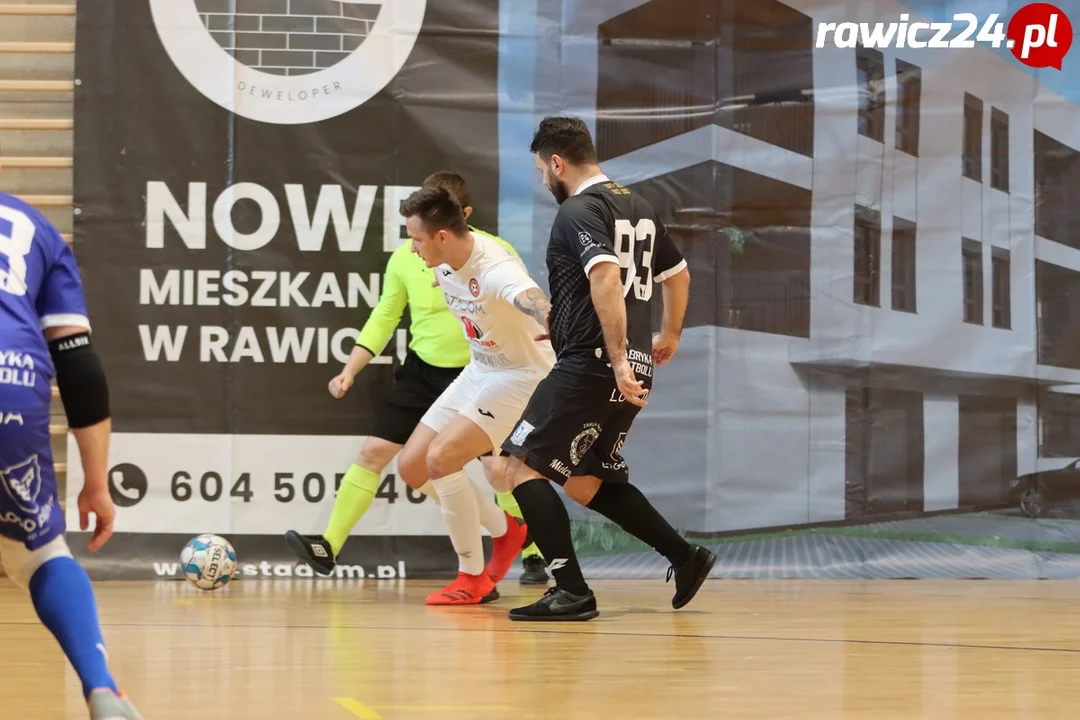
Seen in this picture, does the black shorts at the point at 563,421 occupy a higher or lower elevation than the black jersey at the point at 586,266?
lower

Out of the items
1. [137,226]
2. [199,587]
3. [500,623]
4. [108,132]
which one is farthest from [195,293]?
[500,623]

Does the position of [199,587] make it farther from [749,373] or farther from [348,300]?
[749,373]

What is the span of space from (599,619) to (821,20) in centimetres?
375

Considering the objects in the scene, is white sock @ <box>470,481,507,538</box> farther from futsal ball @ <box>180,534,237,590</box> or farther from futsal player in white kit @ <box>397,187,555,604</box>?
futsal ball @ <box>180,534,237,590</box>

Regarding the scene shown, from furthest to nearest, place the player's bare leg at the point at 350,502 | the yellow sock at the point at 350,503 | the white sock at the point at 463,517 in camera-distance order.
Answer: the yellow sock at the point at 350,503 < the player's bare leg at the point at 350,502 < the white sock at the point at 463,517

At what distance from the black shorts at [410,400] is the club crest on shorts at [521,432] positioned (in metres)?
1.62

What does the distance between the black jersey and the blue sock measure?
2.38 metres

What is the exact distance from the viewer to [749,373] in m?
6.51

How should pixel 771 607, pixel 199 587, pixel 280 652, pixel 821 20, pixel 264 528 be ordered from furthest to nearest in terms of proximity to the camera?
pixel 821 20 < pixel 264 528 < pixel 199 587 < pixel 771 607 < pixel 280 652

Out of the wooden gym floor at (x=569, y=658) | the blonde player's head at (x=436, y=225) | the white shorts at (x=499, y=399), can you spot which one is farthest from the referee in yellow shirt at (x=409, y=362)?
the blonde player's head at (x=436, y=225)

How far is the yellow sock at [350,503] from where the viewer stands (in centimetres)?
587

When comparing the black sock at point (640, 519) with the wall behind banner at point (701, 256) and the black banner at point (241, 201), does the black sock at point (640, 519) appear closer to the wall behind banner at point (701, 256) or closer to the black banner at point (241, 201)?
the wall behind banner at point (701, 256)

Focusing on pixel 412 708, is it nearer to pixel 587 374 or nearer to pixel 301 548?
pixel 587 374

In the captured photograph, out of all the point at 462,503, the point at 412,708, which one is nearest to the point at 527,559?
the point at 462,503
